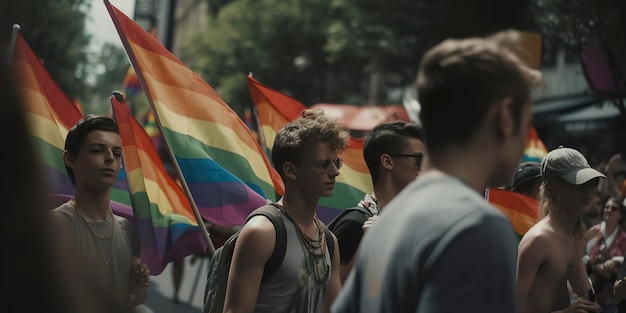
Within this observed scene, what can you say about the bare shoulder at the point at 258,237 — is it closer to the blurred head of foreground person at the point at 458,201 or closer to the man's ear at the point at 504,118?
the blurred head of foreground person at the point at 458,201

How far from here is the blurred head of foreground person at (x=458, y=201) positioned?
212cm

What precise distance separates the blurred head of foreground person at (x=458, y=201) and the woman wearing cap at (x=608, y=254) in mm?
6242

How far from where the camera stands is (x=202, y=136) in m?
6.43

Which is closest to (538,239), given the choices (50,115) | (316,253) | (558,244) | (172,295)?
(558,244)

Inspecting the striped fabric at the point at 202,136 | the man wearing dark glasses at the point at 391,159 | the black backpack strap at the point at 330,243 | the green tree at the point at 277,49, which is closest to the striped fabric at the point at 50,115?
the striped fabric at the point at 202,136

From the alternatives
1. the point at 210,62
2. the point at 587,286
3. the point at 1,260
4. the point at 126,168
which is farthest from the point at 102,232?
the point at 210,62

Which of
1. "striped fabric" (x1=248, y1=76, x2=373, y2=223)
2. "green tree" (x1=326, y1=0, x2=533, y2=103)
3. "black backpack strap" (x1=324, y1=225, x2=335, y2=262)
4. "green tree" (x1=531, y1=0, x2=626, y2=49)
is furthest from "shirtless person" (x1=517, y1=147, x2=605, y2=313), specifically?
"green tree" (x1=326, y1=0, x2=533, y2=103)

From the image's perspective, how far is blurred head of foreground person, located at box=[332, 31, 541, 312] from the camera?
2.12m

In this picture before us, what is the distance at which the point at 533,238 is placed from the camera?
15.2 feet

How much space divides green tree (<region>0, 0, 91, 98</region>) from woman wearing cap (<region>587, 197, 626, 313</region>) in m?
12.5

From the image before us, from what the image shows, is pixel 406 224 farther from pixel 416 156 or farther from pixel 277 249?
pixel 416 156

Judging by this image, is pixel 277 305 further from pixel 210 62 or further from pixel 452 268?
pixel 210 62

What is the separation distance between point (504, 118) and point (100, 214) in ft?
9.89

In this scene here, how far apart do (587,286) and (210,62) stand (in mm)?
51480
